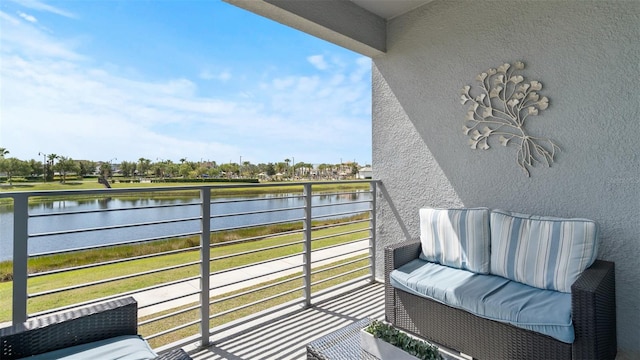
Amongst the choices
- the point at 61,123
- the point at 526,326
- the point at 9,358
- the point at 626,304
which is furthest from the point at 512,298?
the point at 61,123

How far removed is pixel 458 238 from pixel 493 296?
63 centimetres

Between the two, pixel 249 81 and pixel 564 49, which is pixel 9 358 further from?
pixel 249 81

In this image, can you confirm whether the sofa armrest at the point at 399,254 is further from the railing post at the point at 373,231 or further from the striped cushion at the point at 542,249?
the railing post at the point at 373,231

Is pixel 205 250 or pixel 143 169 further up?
pixel 143 169

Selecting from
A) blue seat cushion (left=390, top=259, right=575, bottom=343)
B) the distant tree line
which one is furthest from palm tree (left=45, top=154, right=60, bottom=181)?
blue seat cushion (left=390, top=259, right=575, bottom=343)

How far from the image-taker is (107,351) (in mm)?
1438

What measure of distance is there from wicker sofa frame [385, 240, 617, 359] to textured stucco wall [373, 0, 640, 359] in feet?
1.68

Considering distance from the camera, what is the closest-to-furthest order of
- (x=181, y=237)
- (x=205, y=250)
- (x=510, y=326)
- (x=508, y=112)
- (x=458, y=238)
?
(x=510, y=326)
(x=205, y=250)
(x=458, y=238)
(x=508, y=112)
(x=181, y=237)

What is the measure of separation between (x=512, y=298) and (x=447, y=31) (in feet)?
8.74

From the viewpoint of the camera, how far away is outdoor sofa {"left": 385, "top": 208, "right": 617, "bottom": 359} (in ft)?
5.94

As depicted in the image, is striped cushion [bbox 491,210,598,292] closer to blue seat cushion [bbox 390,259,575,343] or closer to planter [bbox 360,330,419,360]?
blue seat cushion [bbox 390,259,575,343]

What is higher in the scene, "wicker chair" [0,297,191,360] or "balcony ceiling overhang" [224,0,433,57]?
"balcony ceiling overhang" [224,0,433,57]

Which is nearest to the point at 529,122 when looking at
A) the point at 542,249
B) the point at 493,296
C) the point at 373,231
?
the point at 542,249

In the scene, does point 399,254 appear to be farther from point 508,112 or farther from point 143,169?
point 143,169
